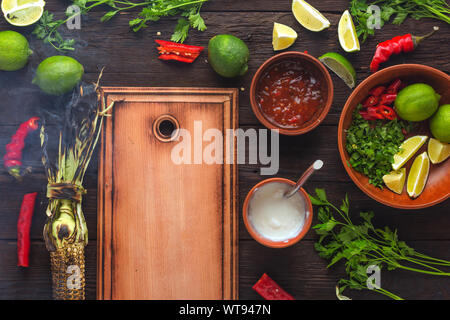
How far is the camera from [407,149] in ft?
3.69

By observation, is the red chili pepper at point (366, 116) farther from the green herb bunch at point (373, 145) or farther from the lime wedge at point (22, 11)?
the lime wedge at point (22, 11)

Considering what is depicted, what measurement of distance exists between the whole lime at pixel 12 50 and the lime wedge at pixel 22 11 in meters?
0.06

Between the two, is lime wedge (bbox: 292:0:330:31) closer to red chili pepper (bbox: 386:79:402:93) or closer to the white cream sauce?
red chili pepper (bbox: 386:79:402:93)

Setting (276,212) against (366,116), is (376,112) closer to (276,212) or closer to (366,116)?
(366,116)

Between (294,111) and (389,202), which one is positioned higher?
(294,111)

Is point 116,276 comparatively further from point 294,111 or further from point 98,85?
point 294,111

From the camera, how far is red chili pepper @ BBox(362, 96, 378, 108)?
1118mm

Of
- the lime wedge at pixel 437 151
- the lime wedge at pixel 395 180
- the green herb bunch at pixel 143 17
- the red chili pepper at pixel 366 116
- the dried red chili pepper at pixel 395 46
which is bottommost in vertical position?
the lime wedge at pixel 395 180

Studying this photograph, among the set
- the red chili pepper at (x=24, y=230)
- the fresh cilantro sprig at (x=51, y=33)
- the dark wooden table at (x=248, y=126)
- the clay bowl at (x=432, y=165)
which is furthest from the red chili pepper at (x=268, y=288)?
the fresh cilantro sprig at (x=51, y=33)

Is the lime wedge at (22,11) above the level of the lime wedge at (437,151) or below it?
above

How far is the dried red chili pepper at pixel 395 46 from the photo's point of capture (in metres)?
1.17
